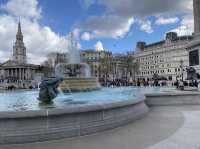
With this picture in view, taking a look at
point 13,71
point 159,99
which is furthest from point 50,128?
point 13,71

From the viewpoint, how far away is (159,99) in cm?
1714

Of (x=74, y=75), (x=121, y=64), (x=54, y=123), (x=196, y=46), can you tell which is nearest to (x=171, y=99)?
(x=54, y=123)

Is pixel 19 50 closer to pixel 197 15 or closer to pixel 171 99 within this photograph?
pixel 197 15

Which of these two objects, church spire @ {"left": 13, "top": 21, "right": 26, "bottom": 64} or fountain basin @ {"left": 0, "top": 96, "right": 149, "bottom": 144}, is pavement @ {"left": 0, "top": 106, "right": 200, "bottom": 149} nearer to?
fountain basin @ {"left": 0, "top": 96, "right": 149, "bottom": 144}

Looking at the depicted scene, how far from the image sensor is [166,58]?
461ft

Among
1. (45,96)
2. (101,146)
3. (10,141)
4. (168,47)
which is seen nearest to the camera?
(101,146)

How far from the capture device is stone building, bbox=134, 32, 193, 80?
434ft

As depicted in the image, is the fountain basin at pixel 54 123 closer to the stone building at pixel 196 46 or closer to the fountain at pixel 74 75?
the fountain at pixel 74 75

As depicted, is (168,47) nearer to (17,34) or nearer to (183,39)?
(183,39)

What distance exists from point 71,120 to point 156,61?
470ft

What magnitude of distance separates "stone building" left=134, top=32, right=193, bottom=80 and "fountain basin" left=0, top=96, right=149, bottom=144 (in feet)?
394

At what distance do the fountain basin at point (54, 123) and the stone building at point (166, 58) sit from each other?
12007cm

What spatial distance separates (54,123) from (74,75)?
21.1 m

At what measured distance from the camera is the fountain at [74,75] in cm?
2298
